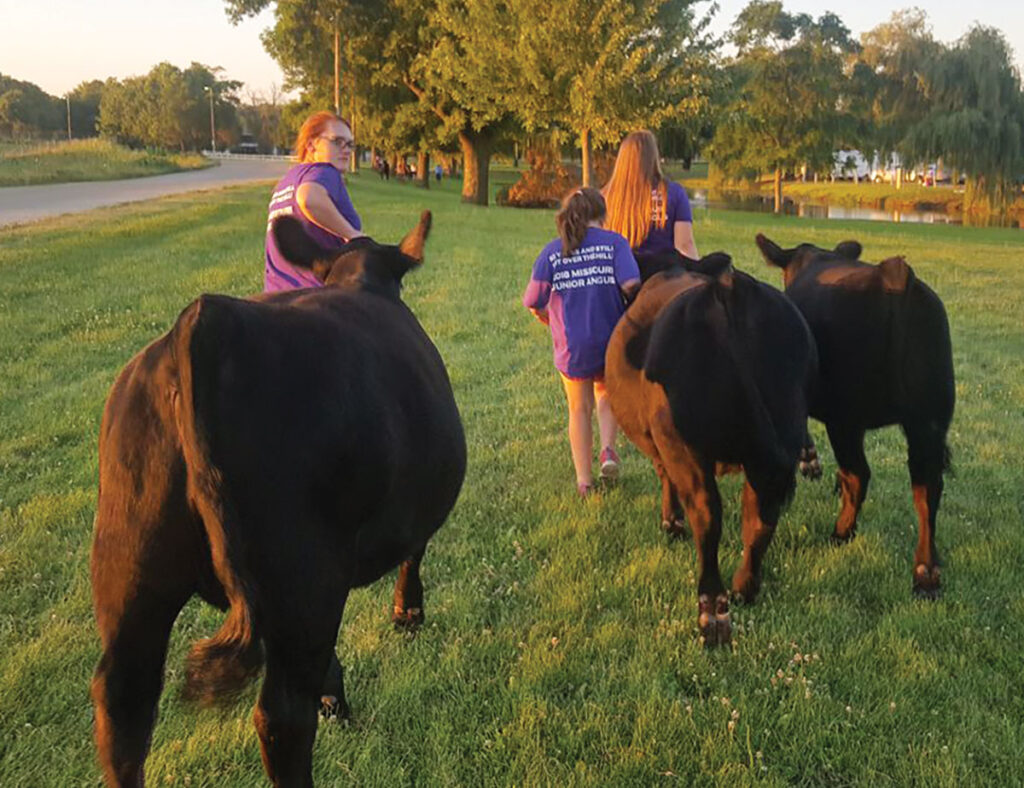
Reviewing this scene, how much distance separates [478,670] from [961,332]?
10.9 metres

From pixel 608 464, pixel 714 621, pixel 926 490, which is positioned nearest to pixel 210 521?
pixel 714 621

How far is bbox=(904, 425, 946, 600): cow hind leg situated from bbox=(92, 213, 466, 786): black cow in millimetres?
3177

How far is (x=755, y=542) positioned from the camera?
3975mm

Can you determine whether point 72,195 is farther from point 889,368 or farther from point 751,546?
point 889,368

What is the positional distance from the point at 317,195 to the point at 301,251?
114 cm

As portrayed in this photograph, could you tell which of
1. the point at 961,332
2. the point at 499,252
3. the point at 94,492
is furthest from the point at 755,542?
the point at 499,252

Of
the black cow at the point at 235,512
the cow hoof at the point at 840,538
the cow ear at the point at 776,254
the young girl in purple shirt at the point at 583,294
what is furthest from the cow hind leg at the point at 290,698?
the cow ear at the point at 776,254

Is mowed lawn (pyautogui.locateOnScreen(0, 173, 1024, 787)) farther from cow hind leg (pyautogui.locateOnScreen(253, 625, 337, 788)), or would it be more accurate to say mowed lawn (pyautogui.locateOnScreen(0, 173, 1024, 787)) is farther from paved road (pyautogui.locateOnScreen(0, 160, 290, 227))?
paved road (pyautogui.locateOnScreen(0, 160, 290, 227))

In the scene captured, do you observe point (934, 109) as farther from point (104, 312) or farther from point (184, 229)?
point (104, 312)

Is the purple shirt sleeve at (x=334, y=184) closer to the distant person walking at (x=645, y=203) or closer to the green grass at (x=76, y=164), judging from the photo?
the distant person walking at (x=645, y=203)

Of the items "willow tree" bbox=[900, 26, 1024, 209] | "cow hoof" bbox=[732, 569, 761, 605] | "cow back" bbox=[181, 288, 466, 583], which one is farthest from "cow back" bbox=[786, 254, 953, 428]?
"willow tree" bbox=[900, 26, 1024, 209]

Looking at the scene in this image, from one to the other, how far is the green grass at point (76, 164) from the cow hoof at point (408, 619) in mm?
37161

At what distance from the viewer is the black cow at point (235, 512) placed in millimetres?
1927

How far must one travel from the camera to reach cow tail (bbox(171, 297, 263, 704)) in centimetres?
190
